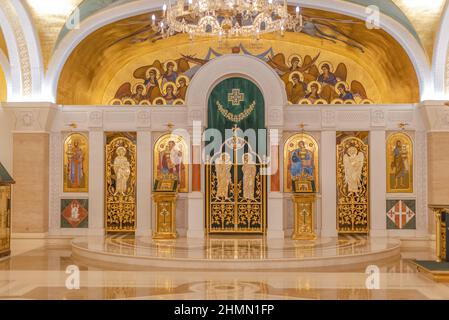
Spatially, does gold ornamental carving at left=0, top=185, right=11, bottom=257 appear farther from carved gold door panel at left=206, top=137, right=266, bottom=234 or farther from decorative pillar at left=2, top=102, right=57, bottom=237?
carved gold door panel at left=206, top=137, right=266, bottom=234

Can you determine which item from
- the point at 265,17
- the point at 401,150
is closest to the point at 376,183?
the point at 401,150

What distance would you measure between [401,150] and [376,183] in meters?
0.93

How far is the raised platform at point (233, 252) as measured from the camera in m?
9.94

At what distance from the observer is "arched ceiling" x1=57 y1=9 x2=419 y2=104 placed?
13844mm

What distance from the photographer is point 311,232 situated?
41.7ft

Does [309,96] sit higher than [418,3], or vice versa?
[418,3]

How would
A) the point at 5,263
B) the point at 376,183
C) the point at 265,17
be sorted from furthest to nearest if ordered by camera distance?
1. the point at 376,183
2. the point at 5,263
3. the point at 265,17

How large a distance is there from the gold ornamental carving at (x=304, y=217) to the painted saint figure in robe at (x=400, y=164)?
2.33 metres

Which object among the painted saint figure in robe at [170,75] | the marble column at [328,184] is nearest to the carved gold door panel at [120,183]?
the painted saint figure in robe at [170,75]

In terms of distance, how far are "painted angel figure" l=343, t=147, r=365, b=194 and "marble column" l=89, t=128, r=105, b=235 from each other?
551cm

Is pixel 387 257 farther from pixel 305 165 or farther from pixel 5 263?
pixel 5 263

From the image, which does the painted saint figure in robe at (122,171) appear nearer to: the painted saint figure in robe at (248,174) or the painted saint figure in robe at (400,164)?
the painted saint figure in robe at (248,174)

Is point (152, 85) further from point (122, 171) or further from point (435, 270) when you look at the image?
point (435, 270)

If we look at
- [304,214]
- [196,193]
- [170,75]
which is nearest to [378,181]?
[304,214]
